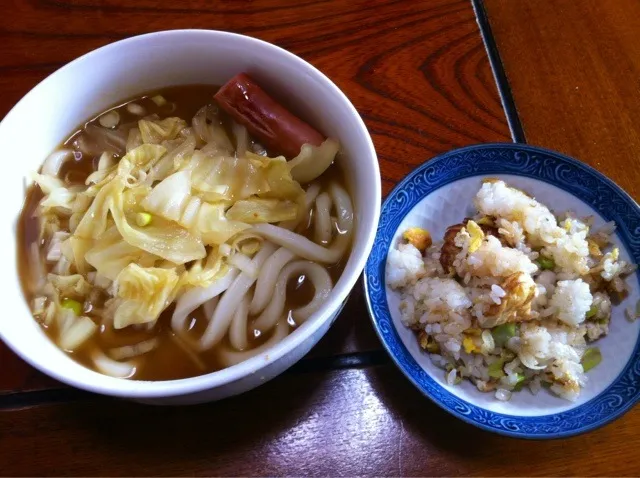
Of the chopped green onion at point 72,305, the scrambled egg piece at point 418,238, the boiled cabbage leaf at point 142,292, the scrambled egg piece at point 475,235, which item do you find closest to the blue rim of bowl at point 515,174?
the scrambled egg piece at point 418,238

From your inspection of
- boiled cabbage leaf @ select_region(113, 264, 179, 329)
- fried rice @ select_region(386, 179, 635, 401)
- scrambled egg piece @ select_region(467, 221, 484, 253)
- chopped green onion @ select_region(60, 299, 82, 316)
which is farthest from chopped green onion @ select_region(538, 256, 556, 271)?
chopped green onion @ select_region(60, 299, 82, 316)

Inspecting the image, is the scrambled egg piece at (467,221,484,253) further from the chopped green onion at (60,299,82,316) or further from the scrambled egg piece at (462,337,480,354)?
the chopped green onion at (60,299,82,316)

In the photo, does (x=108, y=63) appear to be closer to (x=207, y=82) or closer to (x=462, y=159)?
(x=207, y=82)

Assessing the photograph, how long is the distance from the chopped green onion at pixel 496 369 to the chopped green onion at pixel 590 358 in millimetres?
175

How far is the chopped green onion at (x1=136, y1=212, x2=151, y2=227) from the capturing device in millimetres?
1153

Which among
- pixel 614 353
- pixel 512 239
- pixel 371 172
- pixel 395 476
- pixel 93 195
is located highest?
pixel 371 172

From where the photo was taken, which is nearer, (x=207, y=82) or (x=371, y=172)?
(x=371, y=172)

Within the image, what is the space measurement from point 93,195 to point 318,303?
1.64 feet

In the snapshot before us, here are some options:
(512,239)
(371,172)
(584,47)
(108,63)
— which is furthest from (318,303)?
(584,47)

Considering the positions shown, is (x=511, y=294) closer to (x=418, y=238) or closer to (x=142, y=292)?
(x=418, y=238)

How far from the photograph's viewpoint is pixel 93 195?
1211 mm

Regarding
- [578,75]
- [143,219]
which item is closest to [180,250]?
[143,219]

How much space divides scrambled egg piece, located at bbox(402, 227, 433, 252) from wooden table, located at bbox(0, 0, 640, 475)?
14cm

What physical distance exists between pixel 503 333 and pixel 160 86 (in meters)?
0.93
